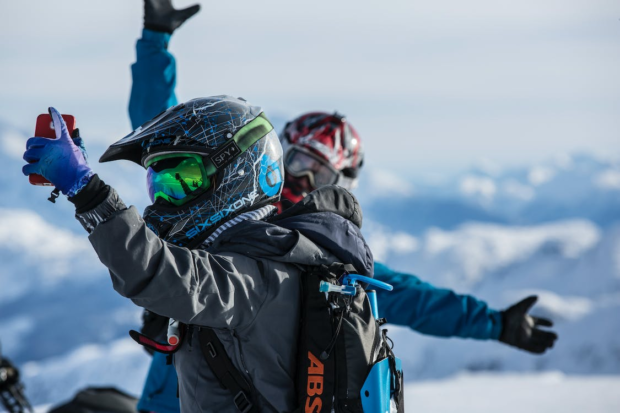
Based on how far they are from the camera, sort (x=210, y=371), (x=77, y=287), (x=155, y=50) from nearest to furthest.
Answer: (x=210, y=371), (x=155, y=50), (x=77, y=287)

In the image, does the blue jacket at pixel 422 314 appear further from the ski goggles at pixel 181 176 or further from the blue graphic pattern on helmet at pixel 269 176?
the ski goggles at pixel 181 176

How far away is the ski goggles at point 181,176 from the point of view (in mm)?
2545

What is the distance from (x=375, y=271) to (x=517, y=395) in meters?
3.65

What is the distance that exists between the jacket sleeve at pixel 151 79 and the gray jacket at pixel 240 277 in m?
2.18

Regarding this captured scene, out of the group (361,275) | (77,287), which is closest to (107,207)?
(361,275)

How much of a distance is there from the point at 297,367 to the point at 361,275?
362 mm

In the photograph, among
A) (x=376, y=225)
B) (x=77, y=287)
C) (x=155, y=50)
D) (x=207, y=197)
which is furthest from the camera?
(x=376, y=225)

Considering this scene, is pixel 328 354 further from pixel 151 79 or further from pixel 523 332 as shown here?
pixel 151 79

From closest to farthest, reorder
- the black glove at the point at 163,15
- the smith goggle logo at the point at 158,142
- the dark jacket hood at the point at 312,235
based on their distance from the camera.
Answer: the dark jacket hood at the point at 312,235 < the smith goggle logo at the point at 158,142 < the black glove at the point at 163,15

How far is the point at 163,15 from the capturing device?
472 cm

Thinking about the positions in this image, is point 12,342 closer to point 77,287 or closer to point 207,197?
point 77,287

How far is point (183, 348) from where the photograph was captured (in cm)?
240

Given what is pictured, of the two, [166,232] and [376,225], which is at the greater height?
[376,225]

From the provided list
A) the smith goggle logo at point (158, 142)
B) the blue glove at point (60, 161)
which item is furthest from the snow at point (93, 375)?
the blue glove at point (60, 161)
